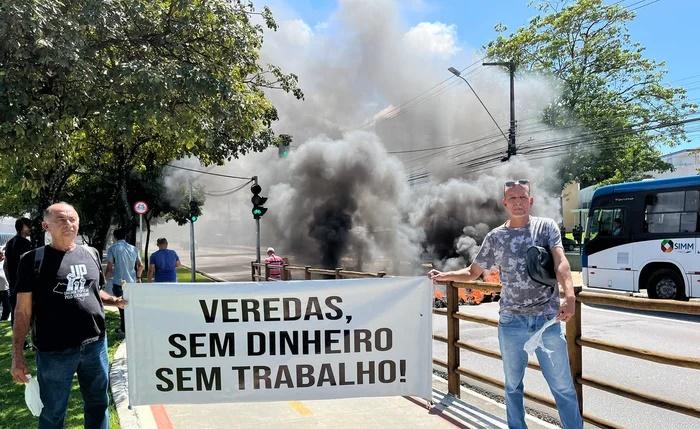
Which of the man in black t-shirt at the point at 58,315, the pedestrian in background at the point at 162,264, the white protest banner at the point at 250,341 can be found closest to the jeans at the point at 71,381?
the man in black t-shirt at the point at 58,315

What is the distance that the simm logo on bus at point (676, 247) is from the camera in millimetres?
12250

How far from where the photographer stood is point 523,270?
3336 mm

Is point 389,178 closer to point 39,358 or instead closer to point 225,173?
point 225,173

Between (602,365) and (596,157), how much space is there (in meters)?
25.6

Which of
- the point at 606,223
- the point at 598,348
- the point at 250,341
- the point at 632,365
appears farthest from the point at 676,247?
the point at 250,341

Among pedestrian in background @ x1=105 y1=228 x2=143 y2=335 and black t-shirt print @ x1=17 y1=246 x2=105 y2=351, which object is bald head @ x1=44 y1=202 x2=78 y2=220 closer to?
black t-shirt print @ x1=17 y1=246 x2=105 y2=351

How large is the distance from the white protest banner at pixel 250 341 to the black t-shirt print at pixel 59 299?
23.1 inches

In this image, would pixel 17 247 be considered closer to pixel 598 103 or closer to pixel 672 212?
pixel 672 212

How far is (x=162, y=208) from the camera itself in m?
26.5

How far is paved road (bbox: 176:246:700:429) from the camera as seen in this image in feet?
16.3

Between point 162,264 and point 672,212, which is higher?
point 672,212

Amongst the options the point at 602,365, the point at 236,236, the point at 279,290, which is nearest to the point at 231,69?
the point at 279,290

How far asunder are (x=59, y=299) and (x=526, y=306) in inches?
107

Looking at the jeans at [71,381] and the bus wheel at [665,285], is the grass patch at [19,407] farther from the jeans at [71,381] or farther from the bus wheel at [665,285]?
the bus wheel at [665,285]
